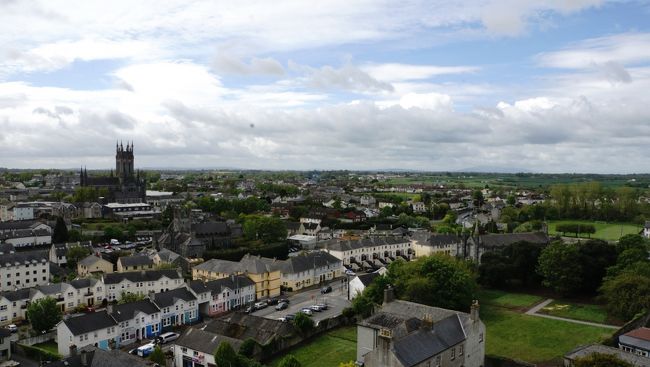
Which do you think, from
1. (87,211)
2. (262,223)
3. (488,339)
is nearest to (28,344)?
(488,339)

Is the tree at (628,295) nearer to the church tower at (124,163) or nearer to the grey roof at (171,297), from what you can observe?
the grey roof at (171,297)

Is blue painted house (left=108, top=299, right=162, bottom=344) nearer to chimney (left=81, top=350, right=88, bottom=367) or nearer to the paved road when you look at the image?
chimney (left=81, top=350, right=88, bottom=367)

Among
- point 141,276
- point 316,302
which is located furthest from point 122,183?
point 316,302

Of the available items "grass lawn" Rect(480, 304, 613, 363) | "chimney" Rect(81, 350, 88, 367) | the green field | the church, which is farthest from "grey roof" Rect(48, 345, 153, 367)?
the church

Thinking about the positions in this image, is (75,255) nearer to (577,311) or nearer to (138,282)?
(138,282)

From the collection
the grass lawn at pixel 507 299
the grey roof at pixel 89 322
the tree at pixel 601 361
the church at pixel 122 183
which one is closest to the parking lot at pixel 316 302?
the grey roof at pixel 89 322

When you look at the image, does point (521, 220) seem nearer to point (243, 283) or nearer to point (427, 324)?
point (243, 283)
